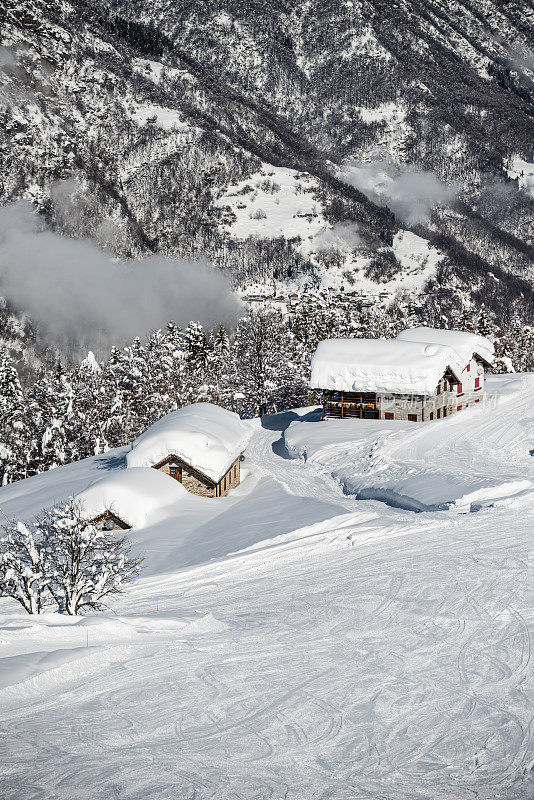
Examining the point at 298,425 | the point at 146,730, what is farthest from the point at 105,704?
the point at 298,425

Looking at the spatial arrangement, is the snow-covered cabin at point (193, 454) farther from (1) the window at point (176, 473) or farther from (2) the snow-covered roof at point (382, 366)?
(2) the snow-covered roof at point (382, 366)

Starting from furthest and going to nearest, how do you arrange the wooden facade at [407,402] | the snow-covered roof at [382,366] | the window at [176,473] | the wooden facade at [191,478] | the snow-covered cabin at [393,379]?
the wooden facade at [407,402] < the snow-covered cabin at [393,379] < the snow-covered roof at [382,366] < the window at [176,473] < the wooden facade at [191,478]

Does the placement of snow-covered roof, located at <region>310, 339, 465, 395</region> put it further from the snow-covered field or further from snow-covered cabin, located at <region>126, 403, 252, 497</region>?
the snow-covered field

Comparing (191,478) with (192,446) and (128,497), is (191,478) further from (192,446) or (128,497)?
(128,497)

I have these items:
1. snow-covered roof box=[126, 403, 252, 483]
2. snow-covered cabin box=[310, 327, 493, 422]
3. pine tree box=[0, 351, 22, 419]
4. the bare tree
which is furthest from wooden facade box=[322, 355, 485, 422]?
the bare tree

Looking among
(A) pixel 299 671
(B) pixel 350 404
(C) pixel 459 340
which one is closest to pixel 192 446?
(B) pixel 350 404

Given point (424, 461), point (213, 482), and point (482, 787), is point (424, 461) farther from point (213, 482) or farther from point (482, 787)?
point (482, 787)

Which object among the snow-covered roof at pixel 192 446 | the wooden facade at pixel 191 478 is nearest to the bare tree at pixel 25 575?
the snow-covered roof at pixel 192 446
